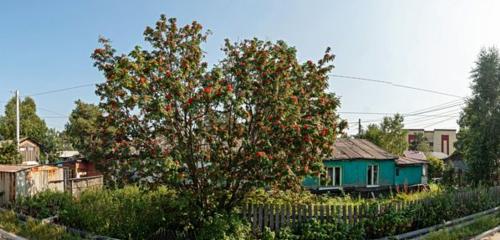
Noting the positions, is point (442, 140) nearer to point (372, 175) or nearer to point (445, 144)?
point (445, 144)

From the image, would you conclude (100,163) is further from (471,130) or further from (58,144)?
(58,144)

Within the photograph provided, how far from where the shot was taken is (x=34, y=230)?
8.47 metres

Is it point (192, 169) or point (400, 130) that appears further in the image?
point (400, 130)

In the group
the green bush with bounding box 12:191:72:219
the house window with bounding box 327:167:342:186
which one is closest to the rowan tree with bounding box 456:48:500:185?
the house window with bounding box 327:167:342:186

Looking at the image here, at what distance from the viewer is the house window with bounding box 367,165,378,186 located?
25423 millimetres

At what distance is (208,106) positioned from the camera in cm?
802

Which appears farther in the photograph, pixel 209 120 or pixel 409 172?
pixel 409 172

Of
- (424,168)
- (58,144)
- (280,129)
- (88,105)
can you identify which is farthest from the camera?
(58,144)

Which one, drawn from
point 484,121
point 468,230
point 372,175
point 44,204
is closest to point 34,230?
point 44,204

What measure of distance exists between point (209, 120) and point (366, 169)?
63.7 feet

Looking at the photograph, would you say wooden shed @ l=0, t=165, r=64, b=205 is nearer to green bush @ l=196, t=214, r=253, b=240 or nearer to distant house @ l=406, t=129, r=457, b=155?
green bush @ l=196, t=214, r=253, b=240

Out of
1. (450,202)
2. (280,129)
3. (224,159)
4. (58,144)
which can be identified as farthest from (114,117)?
(58,144)

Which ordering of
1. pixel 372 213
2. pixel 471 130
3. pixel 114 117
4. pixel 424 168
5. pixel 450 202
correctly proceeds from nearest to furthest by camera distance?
1. pixel 114 117
2. pixel 372 213
3. pixel 450 202
4. pixel 471 130
5. pixel 424 168

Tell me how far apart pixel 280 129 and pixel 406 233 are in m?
4.64
